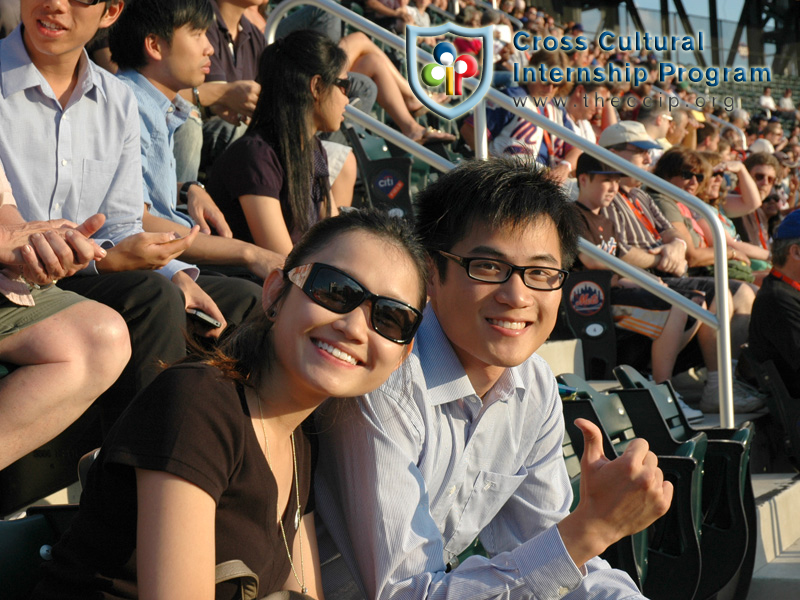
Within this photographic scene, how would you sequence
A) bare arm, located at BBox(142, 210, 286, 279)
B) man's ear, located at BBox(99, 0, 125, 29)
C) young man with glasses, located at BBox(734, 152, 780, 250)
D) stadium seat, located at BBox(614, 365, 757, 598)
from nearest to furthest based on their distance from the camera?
man's ear, located at BBox(99, 0, 125, 29), stadium seat, located at BBox(614, 365, 757, 598), bare arm, located at BBox(142, 210, 286, 279), young man with glasses, located at BBox(734, 152, 780, 250)

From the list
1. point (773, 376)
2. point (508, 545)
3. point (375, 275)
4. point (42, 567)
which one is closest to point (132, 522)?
point (42, 567)

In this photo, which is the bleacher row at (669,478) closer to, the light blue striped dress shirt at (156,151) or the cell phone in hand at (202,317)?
the cell phone in hand at (202,317)

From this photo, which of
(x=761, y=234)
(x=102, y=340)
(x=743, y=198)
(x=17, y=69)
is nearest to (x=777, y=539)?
(x=102, y=340)

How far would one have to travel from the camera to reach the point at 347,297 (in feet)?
5.17

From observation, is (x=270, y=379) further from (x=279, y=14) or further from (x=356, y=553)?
(x=279, y=14)

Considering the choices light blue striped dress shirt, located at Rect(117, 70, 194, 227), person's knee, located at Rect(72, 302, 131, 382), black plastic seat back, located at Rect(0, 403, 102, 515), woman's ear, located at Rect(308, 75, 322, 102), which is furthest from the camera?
woman's ear, located at Rect(308, 75, 322, 102)

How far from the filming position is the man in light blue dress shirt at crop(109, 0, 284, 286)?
3238 mm

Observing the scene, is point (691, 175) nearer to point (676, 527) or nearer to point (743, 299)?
point (743, 299)

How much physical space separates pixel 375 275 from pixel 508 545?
0.74 metres

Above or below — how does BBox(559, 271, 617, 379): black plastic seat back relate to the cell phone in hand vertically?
below

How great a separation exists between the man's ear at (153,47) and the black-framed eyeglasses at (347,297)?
2.16 meters

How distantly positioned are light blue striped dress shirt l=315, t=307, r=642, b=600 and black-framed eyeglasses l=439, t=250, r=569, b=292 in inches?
6.1

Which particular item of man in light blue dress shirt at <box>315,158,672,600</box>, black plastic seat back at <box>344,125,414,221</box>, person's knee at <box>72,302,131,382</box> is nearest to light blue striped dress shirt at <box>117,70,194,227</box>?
person's knee at <box>72,302,131,382</box>

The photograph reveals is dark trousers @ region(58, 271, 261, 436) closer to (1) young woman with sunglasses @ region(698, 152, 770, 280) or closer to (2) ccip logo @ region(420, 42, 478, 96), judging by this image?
(2) ccip logo @ region(420, 42, 478, 96)
